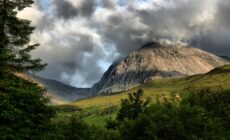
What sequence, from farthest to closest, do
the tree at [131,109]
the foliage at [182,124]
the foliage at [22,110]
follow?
the tree at [131,109] < the foliage at [182,124] < the foliage at [22,110]

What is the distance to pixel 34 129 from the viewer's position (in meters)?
36.2

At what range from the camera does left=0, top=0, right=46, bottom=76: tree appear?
3738 cm

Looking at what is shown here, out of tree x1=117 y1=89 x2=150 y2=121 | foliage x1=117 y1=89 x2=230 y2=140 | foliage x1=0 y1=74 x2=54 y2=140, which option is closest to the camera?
foliage x1=0 y1=74 x2=54 y2=140

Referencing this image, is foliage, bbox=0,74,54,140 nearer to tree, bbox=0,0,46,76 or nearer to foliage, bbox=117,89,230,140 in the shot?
tree, bbox=0,0,46,76

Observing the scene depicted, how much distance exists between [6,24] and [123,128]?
249 feet

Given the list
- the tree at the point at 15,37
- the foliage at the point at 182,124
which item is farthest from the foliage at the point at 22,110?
the foliage at the point at 182,124

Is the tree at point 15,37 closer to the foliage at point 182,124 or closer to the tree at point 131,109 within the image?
the foliage at point 182,124

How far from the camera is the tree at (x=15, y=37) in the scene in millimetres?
37375

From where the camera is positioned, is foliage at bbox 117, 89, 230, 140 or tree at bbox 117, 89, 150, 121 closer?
foliage at bbox 117, 89, 230, 140

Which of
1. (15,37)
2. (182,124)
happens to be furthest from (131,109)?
(15,37)

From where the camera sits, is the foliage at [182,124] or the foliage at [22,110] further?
the foliage at [182,124]

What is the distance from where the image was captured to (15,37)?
38.4 meters

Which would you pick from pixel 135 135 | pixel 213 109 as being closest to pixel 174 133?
pixel 135 135

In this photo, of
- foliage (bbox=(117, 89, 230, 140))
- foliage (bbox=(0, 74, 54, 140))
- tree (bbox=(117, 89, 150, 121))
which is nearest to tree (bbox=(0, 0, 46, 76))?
foliage (bbox=(0, 74, 54, 140))
